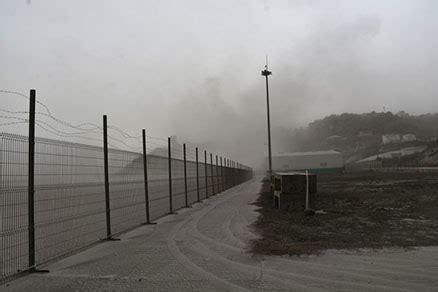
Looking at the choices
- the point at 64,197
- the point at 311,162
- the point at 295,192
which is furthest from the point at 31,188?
the point at 311,162

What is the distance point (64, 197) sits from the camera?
26.6ft

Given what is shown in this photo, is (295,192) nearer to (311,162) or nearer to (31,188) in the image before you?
(31,188)

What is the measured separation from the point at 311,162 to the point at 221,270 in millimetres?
104540

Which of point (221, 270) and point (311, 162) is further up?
point (311, 162)

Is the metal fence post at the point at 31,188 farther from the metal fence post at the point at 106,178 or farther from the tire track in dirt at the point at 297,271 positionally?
the metal fence post at the point at 106,178

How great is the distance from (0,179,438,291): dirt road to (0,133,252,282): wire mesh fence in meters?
0.43

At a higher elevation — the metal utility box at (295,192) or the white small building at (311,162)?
the white small building at (311,162)

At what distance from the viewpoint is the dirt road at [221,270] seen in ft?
20.4

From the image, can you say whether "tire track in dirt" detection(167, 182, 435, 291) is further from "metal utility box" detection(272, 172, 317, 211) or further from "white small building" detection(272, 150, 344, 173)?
"white small building" detection(272, 150, 344, 173)

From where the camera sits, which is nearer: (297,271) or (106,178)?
(297,271)

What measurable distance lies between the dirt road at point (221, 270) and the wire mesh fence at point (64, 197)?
0.43 m

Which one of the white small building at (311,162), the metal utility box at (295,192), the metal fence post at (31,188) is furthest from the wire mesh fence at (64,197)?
the white small building at (311,162)

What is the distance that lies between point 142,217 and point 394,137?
184156 millimetres

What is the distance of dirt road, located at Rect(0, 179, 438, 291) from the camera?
6.21 metres
